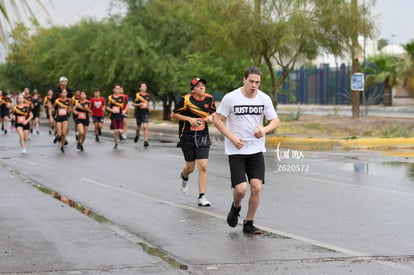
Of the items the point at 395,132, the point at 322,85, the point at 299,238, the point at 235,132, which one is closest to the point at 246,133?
the point at 235,132

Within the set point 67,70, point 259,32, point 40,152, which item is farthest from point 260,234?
point 67,70

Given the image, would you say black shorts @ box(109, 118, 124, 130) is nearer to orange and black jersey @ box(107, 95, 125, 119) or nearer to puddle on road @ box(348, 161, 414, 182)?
orange and black jersey @ box(107, 95, 125, 119)

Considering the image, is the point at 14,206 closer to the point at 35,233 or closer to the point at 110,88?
the point at 35,233

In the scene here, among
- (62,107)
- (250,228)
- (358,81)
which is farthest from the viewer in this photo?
(358,81)

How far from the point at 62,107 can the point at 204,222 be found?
43.1ft

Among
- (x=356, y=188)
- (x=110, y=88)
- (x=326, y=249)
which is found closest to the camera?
(x=326, y=249)

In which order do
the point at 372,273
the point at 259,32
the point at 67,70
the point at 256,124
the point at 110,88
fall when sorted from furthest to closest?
the point at 67,70
the point at 110,88
the point at 259,32
the point at 256,124
the point at 372,273

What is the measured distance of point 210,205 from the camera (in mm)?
11156

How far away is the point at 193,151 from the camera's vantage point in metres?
11.6

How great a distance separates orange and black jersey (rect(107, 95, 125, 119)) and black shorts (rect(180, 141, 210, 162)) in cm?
1312

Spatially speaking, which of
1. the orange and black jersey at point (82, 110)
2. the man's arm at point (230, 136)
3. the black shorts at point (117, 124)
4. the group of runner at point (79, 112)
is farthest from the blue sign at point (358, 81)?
the man's arm at point (230, 136)

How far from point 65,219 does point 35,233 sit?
101 centimetres

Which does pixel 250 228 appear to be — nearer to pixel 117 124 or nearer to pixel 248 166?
pixel 248 166

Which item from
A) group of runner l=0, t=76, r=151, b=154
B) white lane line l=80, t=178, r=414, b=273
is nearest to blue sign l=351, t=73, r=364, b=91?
group of runner l=0, t=76, r=151, b=154
